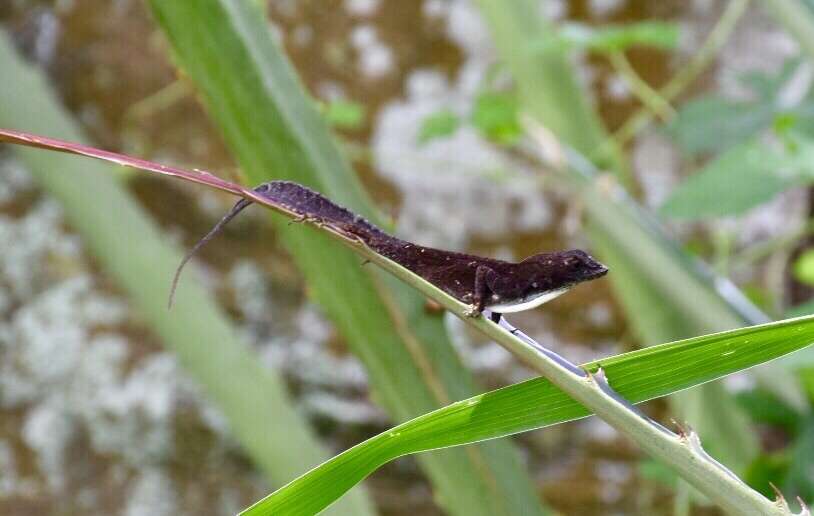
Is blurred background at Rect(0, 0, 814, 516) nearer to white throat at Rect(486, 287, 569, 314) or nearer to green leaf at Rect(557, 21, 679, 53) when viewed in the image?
green leaf at Rect(557, 21, 679, 53)

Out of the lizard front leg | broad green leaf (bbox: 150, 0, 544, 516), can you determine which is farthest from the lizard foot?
broad green leaf (bbox: 150, 0, 544, 516)

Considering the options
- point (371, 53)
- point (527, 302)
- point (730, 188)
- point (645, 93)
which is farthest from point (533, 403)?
point (371, 53)

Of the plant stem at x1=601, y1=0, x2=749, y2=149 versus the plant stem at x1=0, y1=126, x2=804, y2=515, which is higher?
the plant stem at x1=601, y1=0, x2=749, y2=149

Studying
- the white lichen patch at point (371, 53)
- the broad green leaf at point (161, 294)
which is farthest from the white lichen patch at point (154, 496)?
the white lichen patch at point (371, 53)

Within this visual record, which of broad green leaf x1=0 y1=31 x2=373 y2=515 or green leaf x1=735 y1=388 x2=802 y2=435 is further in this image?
green leaf x1=735 y1=388 x2=802 y2=435

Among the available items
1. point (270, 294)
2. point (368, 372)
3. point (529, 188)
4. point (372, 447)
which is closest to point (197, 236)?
point (270, 294)

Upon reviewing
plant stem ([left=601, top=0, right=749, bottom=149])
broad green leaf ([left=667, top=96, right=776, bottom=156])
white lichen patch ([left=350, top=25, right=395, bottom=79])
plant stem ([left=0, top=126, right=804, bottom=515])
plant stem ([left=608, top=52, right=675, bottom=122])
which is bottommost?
plant stem ([left=0, top=126, right=804, bottom=515])

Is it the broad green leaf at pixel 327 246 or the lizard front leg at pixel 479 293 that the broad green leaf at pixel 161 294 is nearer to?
the broad green leaf at pixel 327 246

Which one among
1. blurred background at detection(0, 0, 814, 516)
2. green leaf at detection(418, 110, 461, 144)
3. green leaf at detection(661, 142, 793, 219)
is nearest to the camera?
green leaf at detection(661, 142, 793, 219)
